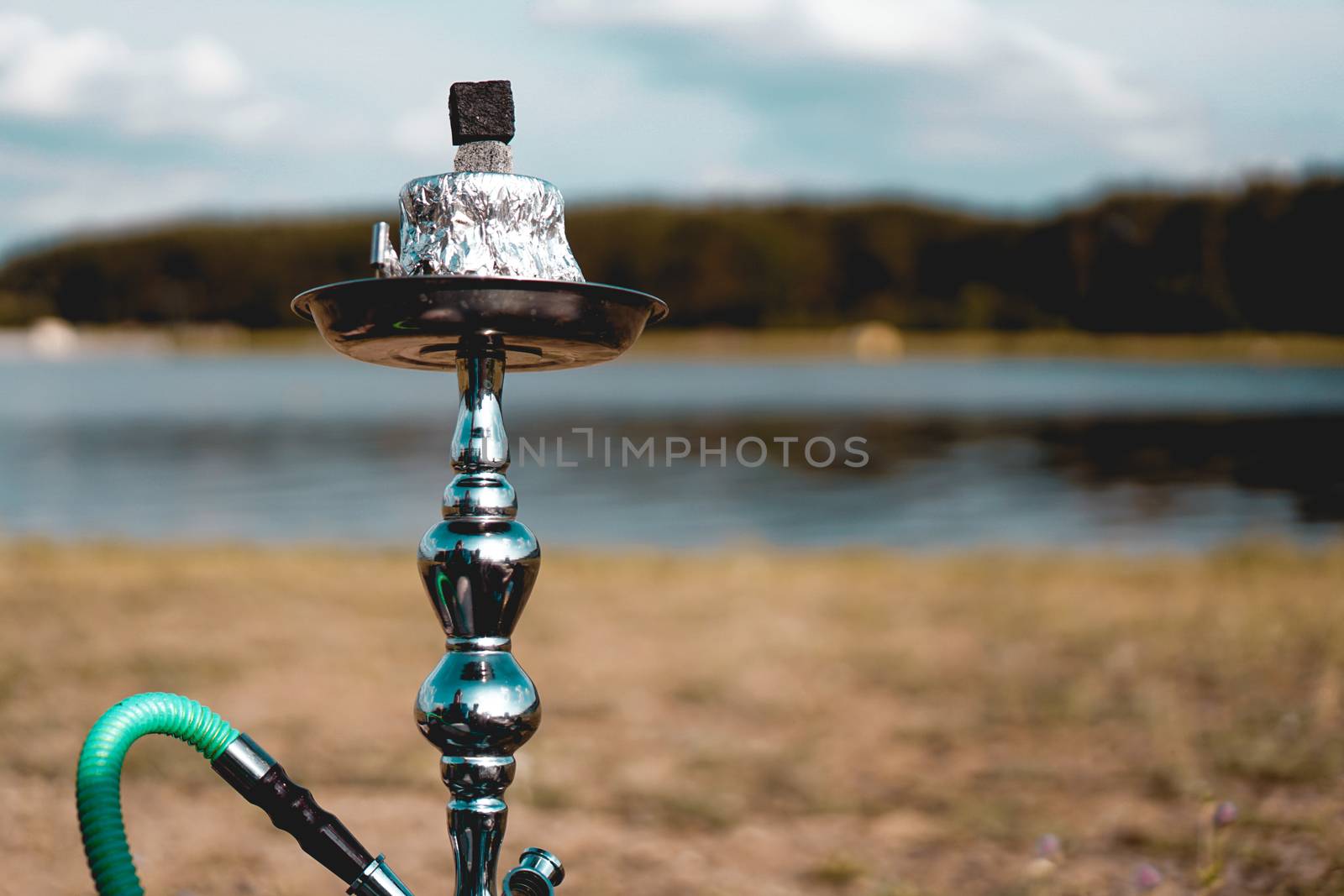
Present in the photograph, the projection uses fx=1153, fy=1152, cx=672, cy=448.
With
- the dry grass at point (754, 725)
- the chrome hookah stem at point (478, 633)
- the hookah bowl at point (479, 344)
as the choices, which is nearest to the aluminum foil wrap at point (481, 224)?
the hookah bowl at point (479, 344)

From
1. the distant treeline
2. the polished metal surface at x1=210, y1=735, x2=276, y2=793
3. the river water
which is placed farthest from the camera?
the distant treeline

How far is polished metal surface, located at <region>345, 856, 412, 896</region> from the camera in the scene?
1.67 meters

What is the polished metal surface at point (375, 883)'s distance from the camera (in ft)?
5.47

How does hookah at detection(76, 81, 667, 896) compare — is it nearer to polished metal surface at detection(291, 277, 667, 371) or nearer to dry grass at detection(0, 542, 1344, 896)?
polished metal surface at detection(291, 277, 667, 371)

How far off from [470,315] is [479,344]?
0.13m

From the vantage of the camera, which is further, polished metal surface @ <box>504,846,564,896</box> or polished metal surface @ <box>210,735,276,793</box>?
polished metal surface @ <box>504,846,564,896</box>

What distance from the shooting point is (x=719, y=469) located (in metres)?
27.6

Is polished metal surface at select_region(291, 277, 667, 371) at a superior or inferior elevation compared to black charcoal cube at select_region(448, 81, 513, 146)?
inferior

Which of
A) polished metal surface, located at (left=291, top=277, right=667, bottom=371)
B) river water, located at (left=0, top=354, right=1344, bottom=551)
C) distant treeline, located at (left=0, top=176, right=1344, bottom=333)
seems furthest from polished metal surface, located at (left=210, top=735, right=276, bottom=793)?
distant treeline, located at (left=0, top=176, right=1344, bottom=333)

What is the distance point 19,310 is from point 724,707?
106635mm

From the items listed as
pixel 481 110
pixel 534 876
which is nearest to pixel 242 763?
pixel 534 876

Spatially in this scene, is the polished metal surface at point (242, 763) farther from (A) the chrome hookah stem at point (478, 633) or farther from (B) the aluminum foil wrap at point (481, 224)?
(B) the aluminum foil wrap at point (481, 224)

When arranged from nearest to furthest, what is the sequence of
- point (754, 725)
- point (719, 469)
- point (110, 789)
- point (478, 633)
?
point (110, 789), point (478, 633), point (754, 725), point (719, 469)

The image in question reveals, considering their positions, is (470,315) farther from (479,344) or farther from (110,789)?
(110,789)
